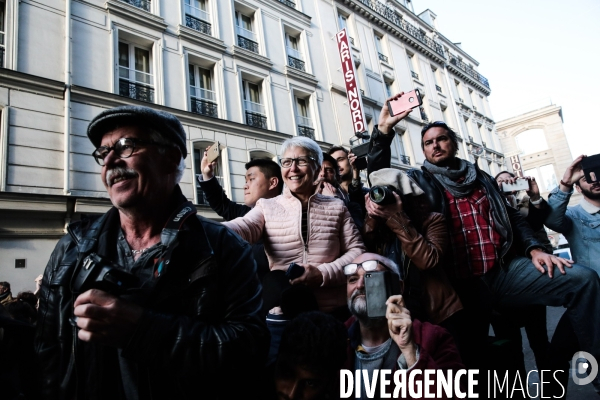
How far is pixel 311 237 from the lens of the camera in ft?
6.97

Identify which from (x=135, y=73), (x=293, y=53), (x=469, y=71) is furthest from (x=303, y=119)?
(x=469, y=71)

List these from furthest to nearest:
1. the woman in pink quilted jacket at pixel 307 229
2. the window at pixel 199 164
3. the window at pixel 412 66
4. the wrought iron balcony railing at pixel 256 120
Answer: the window at pixel 412 66 < the wrought iron balcony railing at pixel 256 120 < the window at pixel 199 164 < the woman in pink quilted jacket at pixel 307 229

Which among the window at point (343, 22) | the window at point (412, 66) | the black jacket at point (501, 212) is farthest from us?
the window at point (412, 66)

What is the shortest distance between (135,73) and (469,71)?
27.2m

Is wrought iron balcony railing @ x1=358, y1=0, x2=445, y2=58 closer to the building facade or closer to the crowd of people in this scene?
the building facade

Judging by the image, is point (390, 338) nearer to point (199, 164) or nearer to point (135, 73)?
point (199, 164)

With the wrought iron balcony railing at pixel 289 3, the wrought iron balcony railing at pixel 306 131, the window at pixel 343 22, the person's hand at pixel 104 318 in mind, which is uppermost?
the window at pixel 343 22

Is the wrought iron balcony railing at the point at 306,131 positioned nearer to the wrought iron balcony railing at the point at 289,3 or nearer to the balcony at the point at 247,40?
the balcony at the point at 247,40

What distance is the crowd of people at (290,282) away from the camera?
1.10 meters

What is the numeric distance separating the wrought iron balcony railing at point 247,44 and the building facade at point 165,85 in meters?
0.13

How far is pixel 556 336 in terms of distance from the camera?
101 inches

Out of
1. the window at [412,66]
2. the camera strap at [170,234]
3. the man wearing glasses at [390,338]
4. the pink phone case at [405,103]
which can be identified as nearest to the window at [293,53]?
the window at [412,66]

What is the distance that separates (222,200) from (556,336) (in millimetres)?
3143

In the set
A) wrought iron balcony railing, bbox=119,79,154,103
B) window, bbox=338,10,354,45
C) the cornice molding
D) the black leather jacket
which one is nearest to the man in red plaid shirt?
the black leather jacket
